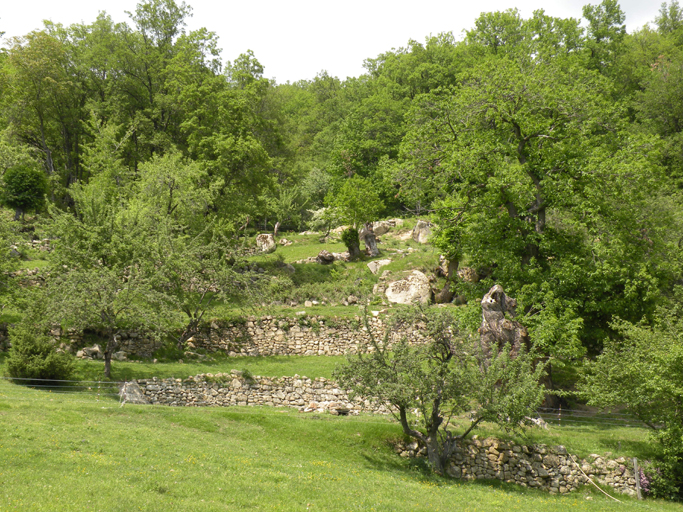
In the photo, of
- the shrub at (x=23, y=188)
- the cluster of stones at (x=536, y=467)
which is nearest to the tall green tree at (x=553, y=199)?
the cluster of stones at (x=536, y=467)

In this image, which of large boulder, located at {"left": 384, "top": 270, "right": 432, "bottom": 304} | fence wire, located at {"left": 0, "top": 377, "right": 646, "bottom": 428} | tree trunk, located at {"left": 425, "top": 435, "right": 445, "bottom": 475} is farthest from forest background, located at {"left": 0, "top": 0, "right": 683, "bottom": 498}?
tree trunk, located at {"left": 425, "top": 435, "right": 445, "bottom": 475}

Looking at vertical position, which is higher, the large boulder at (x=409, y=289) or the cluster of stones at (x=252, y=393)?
the large boulder at (x=409, y=289)

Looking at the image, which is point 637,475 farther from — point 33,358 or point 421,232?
point 421,232

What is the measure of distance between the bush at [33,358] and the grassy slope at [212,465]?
0.98 m

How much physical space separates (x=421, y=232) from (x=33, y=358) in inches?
1505

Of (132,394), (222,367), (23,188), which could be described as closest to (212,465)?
(132,394)

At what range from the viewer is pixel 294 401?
2506 cm

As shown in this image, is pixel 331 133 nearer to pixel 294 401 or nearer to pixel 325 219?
pixel 325 219

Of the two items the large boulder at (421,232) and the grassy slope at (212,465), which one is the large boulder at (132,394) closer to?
the grassy slope at (212,465)

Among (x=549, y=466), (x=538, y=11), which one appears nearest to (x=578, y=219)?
(x=549, y=466)

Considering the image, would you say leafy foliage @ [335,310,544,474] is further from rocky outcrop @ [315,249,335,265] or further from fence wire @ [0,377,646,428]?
rocky outcrop @ [315,249,335,265]

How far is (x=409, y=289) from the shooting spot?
3684 centimetres

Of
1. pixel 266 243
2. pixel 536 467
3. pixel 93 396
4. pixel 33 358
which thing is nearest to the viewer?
pixel 536 467

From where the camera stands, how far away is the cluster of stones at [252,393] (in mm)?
23781
